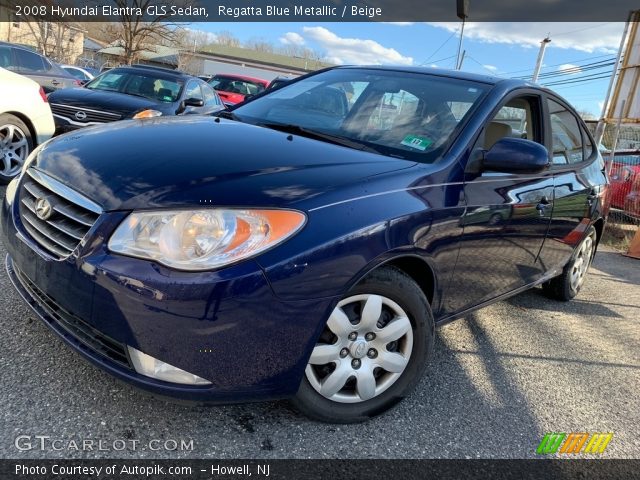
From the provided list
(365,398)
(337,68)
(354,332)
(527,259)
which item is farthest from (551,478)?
(337,68)

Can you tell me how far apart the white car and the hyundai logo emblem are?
359cm

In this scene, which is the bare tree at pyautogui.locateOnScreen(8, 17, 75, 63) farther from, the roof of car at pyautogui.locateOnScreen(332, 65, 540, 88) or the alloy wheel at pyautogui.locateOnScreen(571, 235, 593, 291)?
the alloy wheel at pyautogui.locateOnScreen(571, 235, 593, 291)

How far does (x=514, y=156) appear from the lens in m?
2.70

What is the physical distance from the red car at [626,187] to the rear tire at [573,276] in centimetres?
517

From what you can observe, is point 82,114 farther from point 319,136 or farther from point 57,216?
point 57,216

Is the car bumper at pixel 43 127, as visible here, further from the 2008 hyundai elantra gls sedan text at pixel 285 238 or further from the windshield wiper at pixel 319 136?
the windshield wiper at pixel 319 136

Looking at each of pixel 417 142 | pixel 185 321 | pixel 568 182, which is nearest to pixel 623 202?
pixel 568 182

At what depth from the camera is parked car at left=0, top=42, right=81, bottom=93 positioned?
824 centimetres

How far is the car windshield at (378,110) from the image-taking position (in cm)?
283

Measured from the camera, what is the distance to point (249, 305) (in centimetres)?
188

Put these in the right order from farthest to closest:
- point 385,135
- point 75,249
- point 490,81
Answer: point 490,81 → point 385,135 → point 75,249

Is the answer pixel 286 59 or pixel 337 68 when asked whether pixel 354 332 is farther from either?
pixel 286 59

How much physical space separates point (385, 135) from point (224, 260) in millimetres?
1414

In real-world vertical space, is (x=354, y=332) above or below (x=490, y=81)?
below
